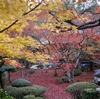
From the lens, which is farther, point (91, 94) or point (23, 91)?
point (23, 91)

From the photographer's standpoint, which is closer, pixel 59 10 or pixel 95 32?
pixel 59 10

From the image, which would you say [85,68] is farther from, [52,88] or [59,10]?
[59,10]

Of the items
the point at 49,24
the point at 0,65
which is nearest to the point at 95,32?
the point at 0,65

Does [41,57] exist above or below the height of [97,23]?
below

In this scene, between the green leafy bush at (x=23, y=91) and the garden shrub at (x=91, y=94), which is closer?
the garden shrub at (x=91, y=94)

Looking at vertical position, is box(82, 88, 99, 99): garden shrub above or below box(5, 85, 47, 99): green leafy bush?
above

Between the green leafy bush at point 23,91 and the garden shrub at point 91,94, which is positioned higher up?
the garden shrub at point 91,94

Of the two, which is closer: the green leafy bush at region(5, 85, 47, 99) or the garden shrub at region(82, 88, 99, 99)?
the garden shrub at region(82, 88, 99, 99)

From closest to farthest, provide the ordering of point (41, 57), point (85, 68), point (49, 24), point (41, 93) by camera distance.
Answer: point (49, 24) < point (41, 57) < point (41, 93) < point (85, 68)

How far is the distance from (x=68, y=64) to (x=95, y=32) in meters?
3.42

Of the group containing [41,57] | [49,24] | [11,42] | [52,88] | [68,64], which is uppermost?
[49,24]

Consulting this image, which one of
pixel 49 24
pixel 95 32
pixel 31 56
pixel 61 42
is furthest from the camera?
pixel 61 42

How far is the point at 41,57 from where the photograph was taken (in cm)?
760

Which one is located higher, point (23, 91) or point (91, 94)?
point (91, 94)
